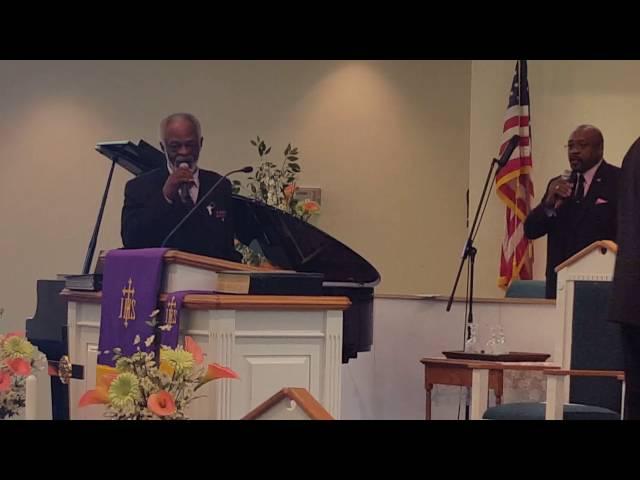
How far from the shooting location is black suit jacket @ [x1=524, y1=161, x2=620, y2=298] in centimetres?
723

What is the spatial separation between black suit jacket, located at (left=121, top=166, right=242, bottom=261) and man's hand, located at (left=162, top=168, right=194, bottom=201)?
86 millimetres

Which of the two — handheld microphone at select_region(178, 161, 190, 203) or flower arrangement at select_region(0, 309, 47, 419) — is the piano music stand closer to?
handheld microphone at select_region(178, 161, 190, 203)

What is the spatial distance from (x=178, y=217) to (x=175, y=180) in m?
0.51

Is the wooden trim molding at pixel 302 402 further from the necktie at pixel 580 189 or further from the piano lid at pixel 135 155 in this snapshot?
the necktie at pixel 580 189

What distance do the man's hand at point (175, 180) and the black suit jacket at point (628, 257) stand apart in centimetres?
272

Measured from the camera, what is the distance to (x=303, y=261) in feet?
17.7

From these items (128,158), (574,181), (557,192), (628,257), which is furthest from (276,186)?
(628,257)

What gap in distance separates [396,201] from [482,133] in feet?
3.67

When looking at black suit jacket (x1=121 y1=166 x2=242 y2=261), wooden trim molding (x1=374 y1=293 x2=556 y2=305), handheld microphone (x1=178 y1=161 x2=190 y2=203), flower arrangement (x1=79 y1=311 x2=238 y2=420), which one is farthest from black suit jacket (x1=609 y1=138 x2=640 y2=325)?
wooden trim molding (x1=374 y1=293 x2=556 y2=305)

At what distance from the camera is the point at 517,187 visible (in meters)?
7.71

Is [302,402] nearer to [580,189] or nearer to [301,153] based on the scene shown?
[580,189]
